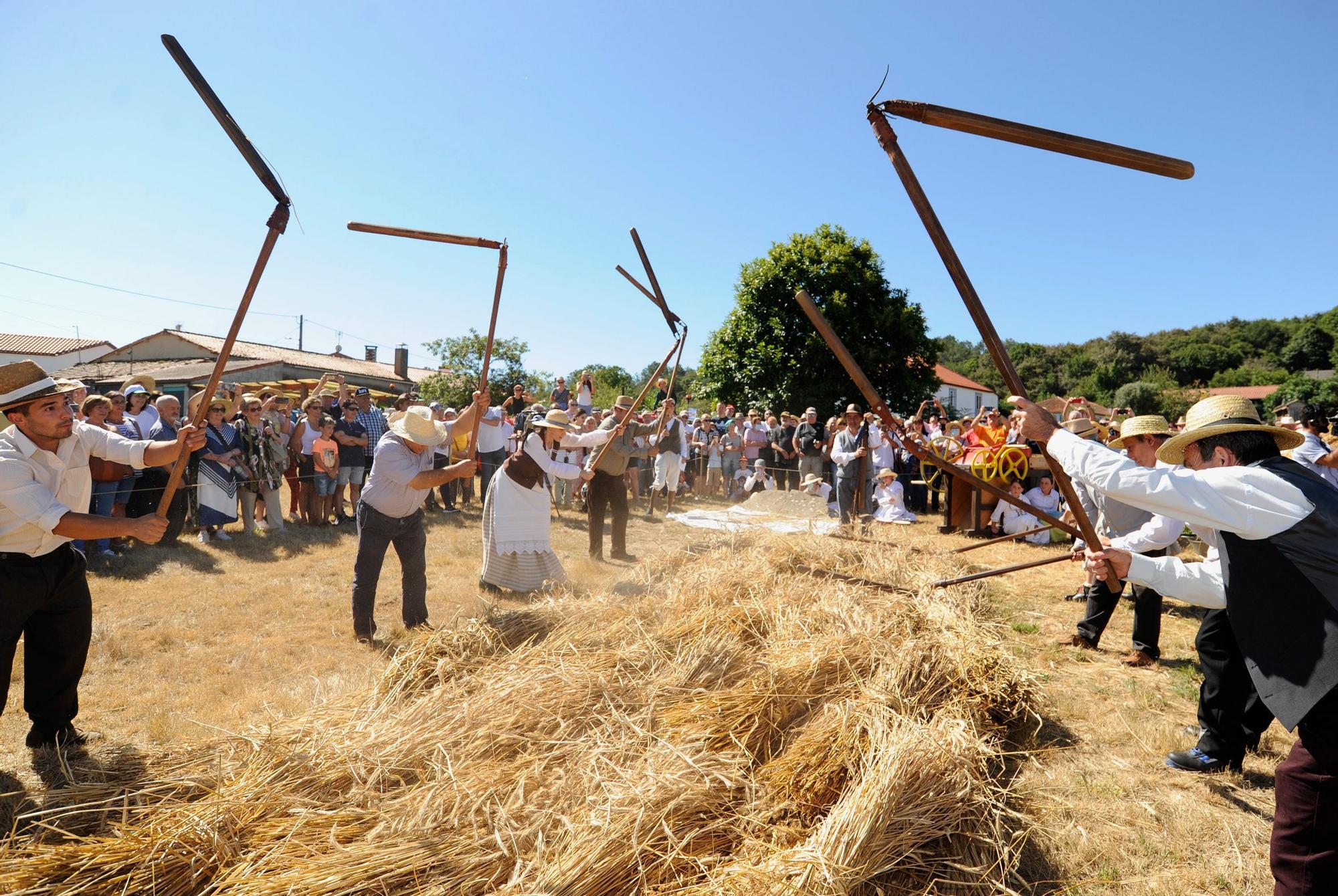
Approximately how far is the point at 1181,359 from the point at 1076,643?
72.9 m

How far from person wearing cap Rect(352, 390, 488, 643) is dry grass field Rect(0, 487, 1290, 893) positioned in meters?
0.27

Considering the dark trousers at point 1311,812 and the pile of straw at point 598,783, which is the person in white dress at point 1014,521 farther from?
the dark trousers at point 1311,812

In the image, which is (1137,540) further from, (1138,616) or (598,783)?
(598,783)

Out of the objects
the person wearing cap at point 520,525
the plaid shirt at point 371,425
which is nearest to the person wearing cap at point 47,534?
the person wearing cap at point 520,525

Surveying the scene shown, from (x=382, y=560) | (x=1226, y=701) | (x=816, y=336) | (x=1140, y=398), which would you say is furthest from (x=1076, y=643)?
(x=1140, y=398)

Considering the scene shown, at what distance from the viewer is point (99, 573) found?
658 centimetres

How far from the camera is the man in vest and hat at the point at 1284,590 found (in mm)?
2139

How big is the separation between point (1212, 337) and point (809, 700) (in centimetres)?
8762

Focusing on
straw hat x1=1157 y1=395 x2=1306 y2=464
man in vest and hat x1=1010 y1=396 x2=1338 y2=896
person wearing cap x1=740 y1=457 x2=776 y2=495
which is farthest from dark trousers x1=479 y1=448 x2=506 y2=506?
man in vest and hat x1=1010 y1=396 x2=1338 y2=896

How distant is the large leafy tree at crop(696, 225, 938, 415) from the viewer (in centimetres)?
2314

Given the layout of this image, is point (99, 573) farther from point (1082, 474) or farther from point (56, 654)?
point (1082, 474)

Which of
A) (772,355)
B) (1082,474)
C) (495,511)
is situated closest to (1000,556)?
(495,511)

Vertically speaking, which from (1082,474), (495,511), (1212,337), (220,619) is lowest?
(220,619)

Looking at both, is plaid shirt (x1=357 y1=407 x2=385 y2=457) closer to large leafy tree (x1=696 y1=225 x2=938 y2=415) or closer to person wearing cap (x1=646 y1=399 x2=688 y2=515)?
person wearing cap (x1=646 y1=399 x2=688 y2=515)
